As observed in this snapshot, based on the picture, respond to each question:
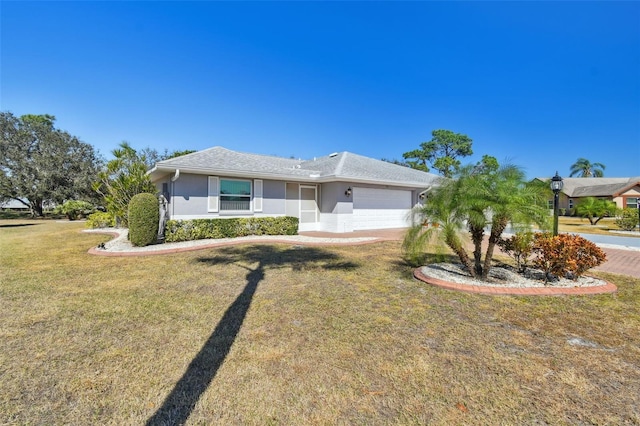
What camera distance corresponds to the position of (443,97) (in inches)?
987

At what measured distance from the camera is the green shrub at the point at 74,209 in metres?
25.3

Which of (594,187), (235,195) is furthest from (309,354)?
(594,187)

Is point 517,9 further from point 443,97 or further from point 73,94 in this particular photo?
point 73,94

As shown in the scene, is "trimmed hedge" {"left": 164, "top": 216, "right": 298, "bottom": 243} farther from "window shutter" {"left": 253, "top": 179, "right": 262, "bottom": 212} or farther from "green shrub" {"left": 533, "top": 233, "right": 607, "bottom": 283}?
"green shrub" {"left": 533, "top": 233, "right": 607, "bottom": 283}

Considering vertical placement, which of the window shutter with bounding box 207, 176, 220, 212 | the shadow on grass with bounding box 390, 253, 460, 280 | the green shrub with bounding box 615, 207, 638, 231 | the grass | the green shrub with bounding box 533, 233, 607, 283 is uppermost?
the window shutter with bounding box 207, 176, 220, 212

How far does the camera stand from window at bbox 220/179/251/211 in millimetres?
13234

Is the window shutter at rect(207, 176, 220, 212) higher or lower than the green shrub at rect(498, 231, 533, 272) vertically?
higher

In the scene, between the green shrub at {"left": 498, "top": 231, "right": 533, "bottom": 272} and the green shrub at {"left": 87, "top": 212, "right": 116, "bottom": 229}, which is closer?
the green shrub at {"left": 498, "top": 231, "right": 533, "bottom": 272}

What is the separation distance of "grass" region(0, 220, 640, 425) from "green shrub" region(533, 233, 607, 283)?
0.79 m

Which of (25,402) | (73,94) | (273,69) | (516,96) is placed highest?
(516,96)

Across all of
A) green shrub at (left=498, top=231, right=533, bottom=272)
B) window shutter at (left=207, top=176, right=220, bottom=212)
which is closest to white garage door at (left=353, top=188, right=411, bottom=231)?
window shutter at (left=207, top=176, right=220, bottom=212)

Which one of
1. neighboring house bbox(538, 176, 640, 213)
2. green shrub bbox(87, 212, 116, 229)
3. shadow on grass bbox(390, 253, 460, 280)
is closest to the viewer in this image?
shadow on grass bbox(390, 253, 460, 280)

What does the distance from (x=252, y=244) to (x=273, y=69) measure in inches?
448

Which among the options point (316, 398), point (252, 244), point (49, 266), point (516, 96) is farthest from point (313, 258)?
point (516, 96)
